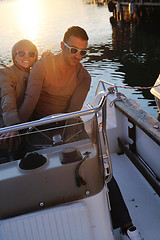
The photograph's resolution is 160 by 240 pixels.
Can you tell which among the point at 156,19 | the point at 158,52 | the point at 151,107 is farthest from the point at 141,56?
the point at 156,19

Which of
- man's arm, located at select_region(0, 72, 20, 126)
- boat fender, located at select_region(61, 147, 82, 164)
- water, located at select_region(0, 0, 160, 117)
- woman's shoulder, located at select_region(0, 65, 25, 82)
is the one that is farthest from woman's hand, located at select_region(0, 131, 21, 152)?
water, located at select_region(0, 0, 160, 117)

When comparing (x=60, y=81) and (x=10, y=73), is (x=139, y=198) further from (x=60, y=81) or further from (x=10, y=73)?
(x=10, y=73)

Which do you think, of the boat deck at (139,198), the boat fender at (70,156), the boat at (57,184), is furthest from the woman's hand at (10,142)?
the boat deck at (139,198)

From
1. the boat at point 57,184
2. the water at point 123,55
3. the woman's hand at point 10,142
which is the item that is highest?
the woman's hand at point 10,142

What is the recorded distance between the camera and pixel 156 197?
2814mm

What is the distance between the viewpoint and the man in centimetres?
242

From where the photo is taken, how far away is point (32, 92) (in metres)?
2.53

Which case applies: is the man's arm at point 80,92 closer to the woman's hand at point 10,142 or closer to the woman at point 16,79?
the woman at point 16,79

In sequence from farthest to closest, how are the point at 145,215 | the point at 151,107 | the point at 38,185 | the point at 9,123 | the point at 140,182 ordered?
the point at 151,107, the point at 140,182, the point at 145,215, the point at 9,123, the point at 38,185

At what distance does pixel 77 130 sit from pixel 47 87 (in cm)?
116

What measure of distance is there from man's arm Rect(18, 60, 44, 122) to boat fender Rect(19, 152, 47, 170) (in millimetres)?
1024

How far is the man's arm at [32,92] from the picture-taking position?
253 centimetres

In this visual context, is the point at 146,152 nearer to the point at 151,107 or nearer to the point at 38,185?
the point at 38,185

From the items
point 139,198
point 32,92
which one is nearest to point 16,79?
point 32,92
